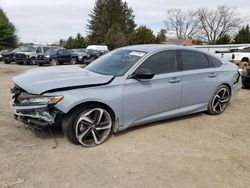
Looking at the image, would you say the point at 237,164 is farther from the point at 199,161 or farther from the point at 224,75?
the point at 224,75

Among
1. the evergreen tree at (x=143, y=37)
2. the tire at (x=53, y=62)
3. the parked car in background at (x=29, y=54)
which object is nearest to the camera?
the tire at (x=53, y=62)

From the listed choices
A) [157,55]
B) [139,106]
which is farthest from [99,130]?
[157,55]

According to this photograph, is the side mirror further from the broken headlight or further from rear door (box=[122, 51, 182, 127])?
the broken headlight

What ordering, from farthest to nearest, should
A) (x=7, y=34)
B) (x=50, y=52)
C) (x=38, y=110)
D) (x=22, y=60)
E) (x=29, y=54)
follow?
(x=7, y=34) → (x=22, y=60) → (x=29, y=54) → (x=50, y=52) → (x=38, y=110)

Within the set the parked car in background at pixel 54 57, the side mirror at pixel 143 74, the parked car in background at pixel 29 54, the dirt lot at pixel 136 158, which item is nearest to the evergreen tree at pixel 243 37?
the parked car in background at pixel 54 57

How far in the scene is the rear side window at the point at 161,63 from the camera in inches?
175

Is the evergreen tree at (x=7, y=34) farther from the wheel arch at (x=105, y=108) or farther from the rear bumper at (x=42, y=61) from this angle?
the wheel arch at (x=105, y=108)

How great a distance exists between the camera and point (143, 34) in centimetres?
4531

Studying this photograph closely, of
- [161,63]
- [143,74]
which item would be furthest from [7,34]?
[143,74]

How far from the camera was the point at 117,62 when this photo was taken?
463cm

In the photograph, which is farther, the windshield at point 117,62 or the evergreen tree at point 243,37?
the evergreen tree at point 243,37

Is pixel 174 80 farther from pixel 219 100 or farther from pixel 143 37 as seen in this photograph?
pixel 143 37

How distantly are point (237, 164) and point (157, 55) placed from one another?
2.18 metres

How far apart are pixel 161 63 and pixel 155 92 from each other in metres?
0.58
